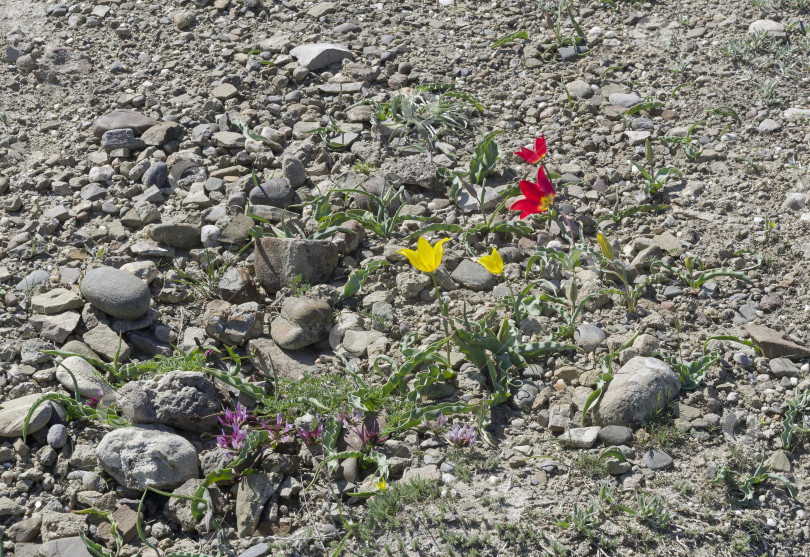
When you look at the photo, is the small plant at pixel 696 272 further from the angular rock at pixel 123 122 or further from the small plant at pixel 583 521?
the angular rock at pixel 123 122

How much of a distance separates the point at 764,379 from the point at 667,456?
61cm

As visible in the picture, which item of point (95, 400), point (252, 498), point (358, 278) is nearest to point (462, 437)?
point (252, 498)

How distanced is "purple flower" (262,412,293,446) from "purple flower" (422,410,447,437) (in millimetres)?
528

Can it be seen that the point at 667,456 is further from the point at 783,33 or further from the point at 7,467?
the point at 783,33

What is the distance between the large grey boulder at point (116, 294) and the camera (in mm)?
3434

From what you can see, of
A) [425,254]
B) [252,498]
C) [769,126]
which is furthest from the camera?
[769,126]

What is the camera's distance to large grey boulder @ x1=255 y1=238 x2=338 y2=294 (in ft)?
11.8

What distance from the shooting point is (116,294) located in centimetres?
345

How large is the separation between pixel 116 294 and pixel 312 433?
3.88ft

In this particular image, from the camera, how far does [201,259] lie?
3.81 meters

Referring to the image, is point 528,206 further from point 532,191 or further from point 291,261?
point 291,261

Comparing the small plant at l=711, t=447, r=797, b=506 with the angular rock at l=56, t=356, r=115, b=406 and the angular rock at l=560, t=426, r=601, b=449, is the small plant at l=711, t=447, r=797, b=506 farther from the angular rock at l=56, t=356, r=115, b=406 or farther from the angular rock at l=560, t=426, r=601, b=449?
the angular rock at l=56, t=356, r=115, b=406

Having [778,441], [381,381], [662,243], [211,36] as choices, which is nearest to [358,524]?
[381,381]

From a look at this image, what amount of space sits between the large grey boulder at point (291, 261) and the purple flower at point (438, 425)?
1.00 m
